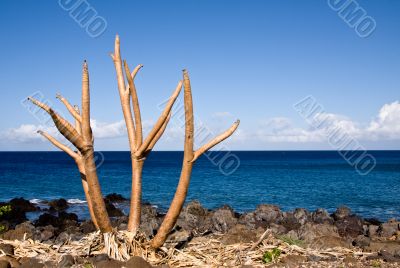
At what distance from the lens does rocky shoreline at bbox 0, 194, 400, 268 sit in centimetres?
884

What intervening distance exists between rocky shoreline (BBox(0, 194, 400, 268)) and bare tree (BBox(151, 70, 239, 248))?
983 mm

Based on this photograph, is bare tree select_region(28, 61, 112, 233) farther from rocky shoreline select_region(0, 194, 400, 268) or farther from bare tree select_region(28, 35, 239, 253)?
rocky shoreline select_region(0, 194, 400, 268)

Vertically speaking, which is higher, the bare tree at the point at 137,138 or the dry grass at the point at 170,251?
the bare tree at the point at 137,138

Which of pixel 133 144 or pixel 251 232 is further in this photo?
pixel 251 232

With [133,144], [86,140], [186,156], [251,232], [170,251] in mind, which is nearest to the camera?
[86,140]

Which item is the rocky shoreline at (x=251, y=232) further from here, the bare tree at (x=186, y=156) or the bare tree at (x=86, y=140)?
the bare tree at (x=186, y=156)

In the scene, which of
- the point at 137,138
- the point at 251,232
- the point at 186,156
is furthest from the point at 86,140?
the point at 251,232

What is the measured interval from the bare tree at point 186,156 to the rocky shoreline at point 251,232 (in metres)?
0.98

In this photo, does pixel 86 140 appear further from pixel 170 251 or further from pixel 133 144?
pixel 170 251

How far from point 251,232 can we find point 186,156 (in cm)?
354

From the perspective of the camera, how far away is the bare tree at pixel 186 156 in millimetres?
8344

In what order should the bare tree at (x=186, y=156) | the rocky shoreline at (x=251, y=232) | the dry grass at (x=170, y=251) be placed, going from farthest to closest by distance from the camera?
1. the rocky shoreline at (x=251, y=232)
2. the dry grass at (x=170, y=251)
3. the bare tree at (x=186, y=156)

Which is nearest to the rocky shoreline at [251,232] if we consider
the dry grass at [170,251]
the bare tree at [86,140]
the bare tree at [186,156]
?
the dry grass at [170,251]

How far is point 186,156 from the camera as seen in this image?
8.48 meters
